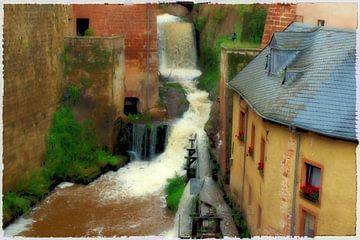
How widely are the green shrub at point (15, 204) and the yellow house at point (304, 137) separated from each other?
8.13 m

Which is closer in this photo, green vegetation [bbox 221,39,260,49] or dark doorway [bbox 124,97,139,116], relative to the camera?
green vegetation [bbox 221,39,260,49]

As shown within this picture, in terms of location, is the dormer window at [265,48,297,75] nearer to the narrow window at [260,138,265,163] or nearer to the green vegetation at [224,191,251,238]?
the narrow window at [260,138,265,163]

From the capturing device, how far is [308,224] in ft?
46.6

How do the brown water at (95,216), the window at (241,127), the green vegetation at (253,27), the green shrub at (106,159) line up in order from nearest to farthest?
the window at (241,127) < the brown water at (95,216) < the green vegetation at (253,27) < the green shrub at (106,159)

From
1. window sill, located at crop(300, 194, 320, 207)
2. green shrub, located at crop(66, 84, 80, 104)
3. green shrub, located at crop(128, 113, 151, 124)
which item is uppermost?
green shrub, located at crop(66, 84, 80, 104)

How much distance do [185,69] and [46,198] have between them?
14.9m

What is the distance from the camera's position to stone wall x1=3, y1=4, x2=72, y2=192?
21.4m

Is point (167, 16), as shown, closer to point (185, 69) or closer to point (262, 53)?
point (185, 69)

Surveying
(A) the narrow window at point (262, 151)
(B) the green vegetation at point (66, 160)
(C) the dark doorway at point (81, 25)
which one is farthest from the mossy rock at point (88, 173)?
(A) the narrow window at point (262, 151)

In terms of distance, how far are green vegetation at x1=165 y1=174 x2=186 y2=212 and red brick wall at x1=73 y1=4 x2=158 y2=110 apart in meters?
7.32

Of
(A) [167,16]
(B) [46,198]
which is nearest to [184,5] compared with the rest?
(A) [167,16]

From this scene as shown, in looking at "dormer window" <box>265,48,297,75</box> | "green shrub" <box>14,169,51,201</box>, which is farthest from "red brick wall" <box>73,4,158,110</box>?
"dormer window" <box>265,48,297,75</box>

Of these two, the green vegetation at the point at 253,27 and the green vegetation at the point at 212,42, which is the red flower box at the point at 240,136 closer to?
the green vegetation at the point at 253,27

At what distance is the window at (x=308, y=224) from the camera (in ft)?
46.0
